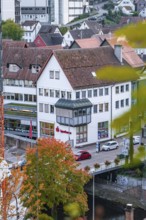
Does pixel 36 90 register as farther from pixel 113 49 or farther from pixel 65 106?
pixel 113 49

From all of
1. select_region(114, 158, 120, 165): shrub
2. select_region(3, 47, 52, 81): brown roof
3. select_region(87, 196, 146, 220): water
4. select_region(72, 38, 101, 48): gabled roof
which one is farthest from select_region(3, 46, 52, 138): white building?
select_region(87, 196, 146, 220): water

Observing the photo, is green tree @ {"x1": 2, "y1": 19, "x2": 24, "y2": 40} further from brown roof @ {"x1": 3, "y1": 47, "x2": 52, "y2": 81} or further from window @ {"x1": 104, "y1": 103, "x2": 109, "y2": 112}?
window @ {"x1": 104, "y1": 103, "x2": 109, "y2": 112}

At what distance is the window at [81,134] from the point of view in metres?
14.4

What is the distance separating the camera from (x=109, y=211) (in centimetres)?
1112

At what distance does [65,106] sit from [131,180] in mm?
2974

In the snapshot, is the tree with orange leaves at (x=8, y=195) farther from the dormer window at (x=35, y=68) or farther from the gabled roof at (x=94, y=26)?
the gabled roof at (x=94, y=26)

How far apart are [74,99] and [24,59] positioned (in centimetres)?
279

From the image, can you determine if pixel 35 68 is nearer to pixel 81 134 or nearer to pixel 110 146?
pixel 81 134

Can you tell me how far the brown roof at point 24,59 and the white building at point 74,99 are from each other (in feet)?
3.11

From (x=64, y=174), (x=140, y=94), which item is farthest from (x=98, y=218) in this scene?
(x=140, y=94)

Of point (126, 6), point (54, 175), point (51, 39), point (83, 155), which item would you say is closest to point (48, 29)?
point (51, 39)

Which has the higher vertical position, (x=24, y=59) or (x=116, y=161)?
(x=24, y=59)

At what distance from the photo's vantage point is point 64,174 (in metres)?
9.45

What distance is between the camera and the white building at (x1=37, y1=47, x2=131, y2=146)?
46.9 feet
